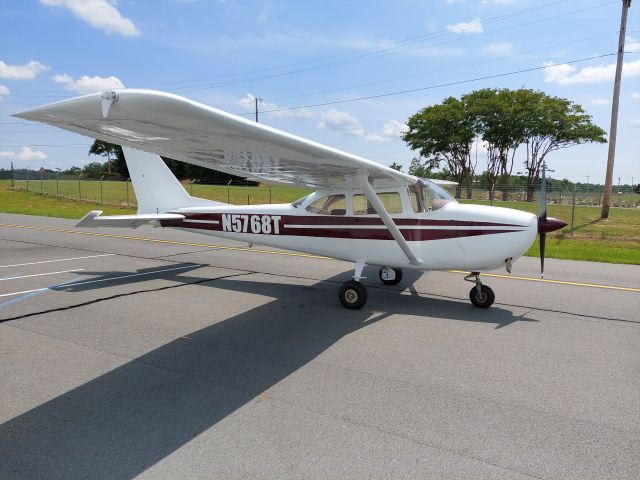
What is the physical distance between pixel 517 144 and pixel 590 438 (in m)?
50.4

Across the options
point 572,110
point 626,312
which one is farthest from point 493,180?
point 626,312

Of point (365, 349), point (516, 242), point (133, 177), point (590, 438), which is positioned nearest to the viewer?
point (590, 438)

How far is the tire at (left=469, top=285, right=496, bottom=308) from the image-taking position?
671cm

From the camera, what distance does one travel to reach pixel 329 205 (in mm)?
7688

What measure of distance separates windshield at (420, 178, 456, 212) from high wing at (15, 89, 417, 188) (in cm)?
63

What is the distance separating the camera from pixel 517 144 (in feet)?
157

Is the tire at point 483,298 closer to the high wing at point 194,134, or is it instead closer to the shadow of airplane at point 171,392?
the shadow of airplane at point 171,392

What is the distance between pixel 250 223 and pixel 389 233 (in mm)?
2842

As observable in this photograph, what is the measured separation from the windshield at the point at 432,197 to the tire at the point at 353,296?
1.67 m

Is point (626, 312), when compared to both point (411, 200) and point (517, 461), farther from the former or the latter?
point (517, 461)

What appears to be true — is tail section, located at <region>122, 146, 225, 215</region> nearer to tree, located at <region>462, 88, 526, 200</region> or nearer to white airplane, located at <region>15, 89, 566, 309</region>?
white airplane, located at <region>15, 89, 566, 309</region>

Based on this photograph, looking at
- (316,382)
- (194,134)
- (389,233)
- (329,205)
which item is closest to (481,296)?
(389,233)

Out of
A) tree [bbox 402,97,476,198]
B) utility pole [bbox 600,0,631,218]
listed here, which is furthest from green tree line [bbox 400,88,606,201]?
utility pole [bbox 600,0,631,218]

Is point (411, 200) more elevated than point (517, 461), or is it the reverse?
point (411, 200)
